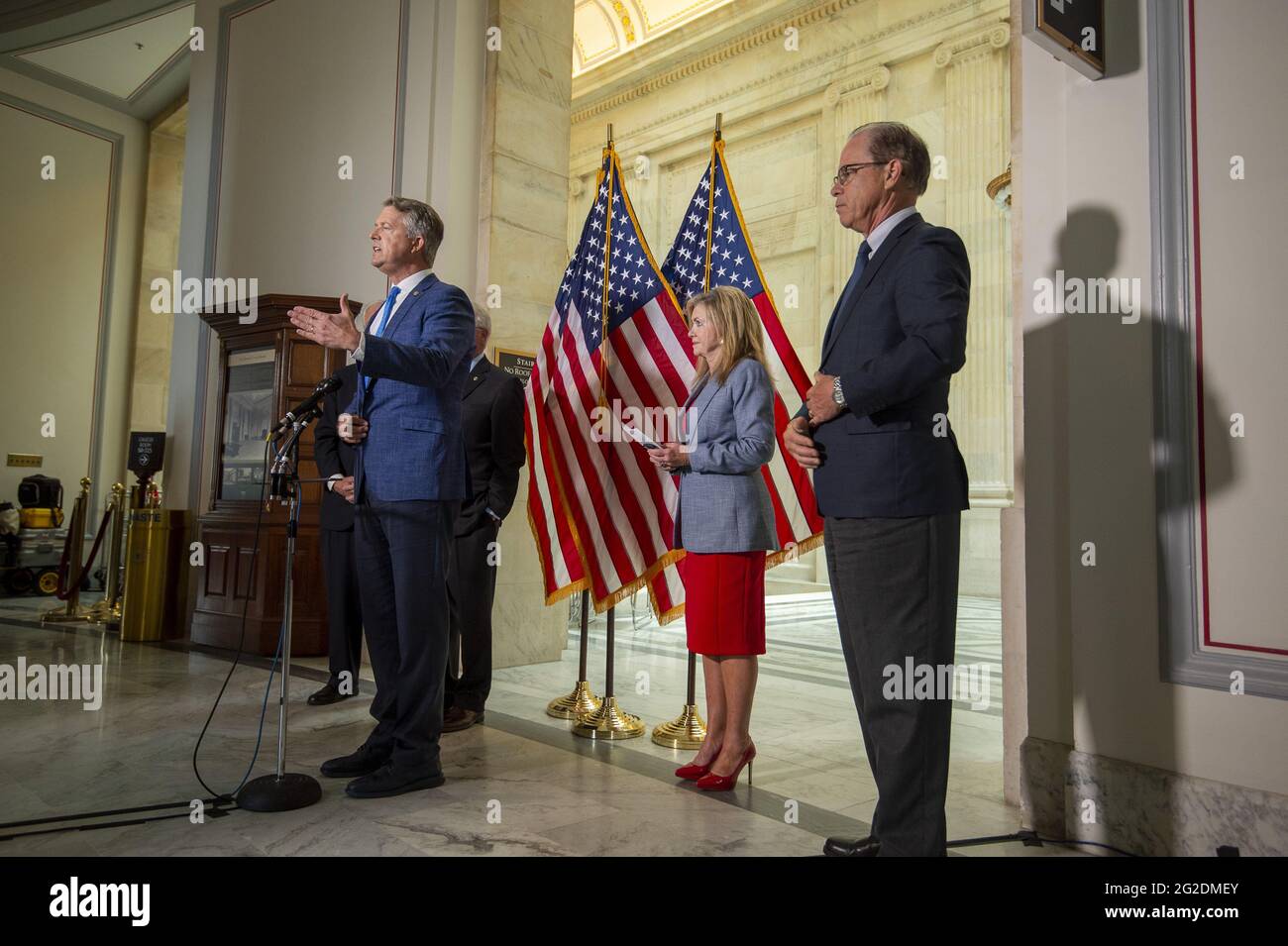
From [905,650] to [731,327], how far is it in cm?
152

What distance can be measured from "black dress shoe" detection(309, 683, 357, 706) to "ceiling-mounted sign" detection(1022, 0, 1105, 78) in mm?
3997

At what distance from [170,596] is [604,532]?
13.5ft

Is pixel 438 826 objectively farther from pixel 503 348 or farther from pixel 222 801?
pixel 503 348

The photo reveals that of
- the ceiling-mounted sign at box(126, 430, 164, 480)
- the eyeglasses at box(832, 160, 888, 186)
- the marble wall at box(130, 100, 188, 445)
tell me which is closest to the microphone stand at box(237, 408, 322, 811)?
the eyeglasses at box(832, 160, 888, 186)

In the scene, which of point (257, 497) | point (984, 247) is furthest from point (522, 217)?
point (984, 247)

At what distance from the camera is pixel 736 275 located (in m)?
4.15

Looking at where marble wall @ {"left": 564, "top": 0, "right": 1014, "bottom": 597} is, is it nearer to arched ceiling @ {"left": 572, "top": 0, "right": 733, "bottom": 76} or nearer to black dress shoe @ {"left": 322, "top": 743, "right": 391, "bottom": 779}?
arched ceiling @ {"left": 572, "top": 0, "right": 733, "bottom": 76}

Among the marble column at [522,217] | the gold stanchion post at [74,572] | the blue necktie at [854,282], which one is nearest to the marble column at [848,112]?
the marble column at [522,217]

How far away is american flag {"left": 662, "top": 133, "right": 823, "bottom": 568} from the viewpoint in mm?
3904

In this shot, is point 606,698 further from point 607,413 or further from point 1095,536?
point 1095,536

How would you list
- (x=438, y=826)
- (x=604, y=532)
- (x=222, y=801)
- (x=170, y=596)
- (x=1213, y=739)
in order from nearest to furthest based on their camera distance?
(x=1213, y=739), (x=438, y=826), (x=222, y=801), (x=604, y=532), (x=170, y=596)

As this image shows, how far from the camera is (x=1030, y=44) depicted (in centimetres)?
291

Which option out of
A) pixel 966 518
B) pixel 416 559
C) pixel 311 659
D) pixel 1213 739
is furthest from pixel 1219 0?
pixel 966 518

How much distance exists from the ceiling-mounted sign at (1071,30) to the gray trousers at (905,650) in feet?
4.97
